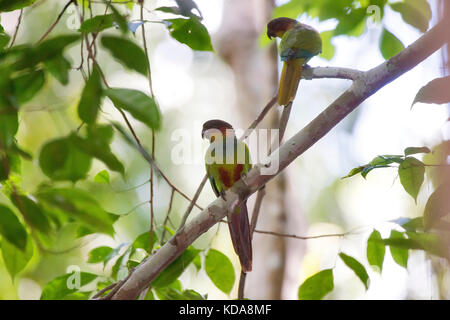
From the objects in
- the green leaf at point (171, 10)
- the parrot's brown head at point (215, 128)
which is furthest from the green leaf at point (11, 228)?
the parrot's brown head at point (215, 128)

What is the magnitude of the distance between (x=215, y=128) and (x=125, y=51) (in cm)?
142

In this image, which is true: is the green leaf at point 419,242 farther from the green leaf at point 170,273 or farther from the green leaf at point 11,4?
the green leaf at point 11,4

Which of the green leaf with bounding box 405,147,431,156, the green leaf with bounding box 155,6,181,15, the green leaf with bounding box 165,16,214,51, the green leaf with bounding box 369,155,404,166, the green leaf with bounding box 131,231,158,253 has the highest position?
the green leaf with bounding box 165,16,214,51

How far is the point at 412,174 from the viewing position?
1529mm

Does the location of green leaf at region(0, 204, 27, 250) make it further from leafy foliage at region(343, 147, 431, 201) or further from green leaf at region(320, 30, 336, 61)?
green leaf at region(320, 30, 336, 61)

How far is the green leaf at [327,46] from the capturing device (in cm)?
252

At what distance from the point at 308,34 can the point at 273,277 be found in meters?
2.38

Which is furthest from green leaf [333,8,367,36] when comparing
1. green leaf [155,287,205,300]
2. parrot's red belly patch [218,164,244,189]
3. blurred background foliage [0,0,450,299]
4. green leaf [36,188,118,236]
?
green leaf [36,188,118,236]

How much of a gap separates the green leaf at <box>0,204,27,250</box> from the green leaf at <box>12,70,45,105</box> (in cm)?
24

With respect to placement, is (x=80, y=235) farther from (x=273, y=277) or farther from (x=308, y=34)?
(x=273, y=277)

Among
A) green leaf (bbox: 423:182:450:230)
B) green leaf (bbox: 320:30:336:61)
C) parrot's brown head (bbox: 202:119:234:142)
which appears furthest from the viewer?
green leaf (bbox: 320:30:336:61)

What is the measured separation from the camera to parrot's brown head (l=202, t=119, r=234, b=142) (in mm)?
2371

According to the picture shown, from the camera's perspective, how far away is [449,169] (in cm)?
125

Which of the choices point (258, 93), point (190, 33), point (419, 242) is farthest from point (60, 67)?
point (258, 93)
